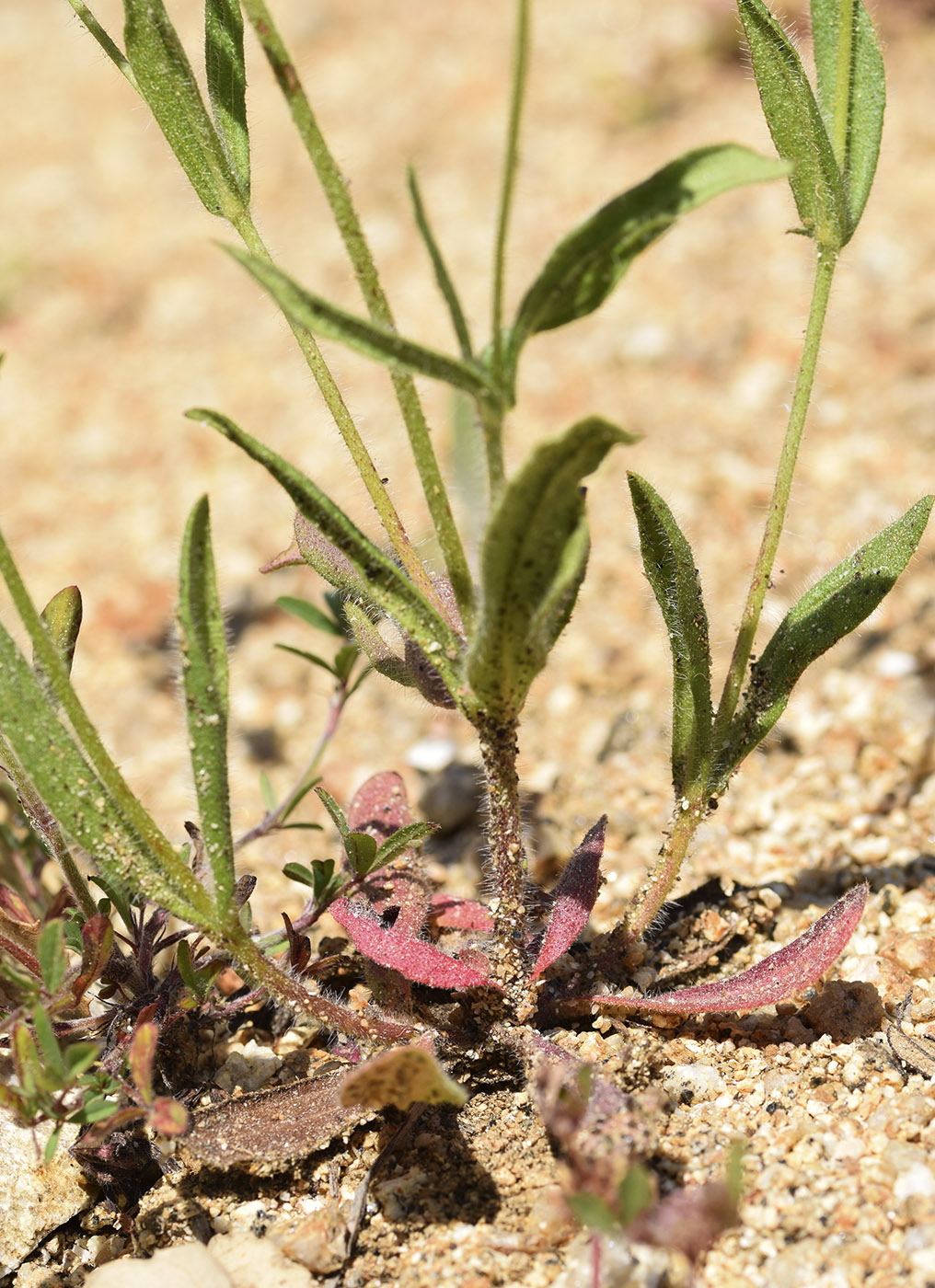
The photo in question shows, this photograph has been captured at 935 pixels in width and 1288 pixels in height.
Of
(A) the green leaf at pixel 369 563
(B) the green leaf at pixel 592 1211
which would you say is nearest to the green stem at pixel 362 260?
(A) the green leaf at pixel 369 563

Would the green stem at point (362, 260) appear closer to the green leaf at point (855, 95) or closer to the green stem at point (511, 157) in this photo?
the green stem at point (511, 157)

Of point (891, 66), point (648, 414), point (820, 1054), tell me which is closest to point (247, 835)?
point (820, 1054)

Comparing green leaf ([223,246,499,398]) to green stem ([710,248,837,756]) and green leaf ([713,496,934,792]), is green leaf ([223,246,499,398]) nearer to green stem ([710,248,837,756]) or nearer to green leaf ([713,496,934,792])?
green stem ([710,248,837,756])

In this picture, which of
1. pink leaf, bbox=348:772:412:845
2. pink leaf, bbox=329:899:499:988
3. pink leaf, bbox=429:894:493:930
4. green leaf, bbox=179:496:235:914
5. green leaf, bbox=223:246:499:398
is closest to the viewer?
green leaf, bbox=223:246:499:398

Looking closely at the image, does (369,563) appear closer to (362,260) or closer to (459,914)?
(362,260)

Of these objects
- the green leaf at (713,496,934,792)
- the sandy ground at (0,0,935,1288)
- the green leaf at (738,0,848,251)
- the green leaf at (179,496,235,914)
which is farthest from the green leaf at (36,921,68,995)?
the green leaf at (738,0,848,251)

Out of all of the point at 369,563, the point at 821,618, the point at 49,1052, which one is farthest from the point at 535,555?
the point at 49,1052
